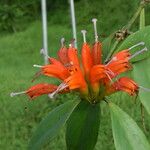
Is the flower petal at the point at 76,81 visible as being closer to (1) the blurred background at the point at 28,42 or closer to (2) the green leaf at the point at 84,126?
(2) the green leaf at the point at 84,126

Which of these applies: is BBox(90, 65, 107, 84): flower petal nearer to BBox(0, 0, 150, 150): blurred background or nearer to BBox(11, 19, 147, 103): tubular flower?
BBox(11, 19, 147, 103): tubular flower

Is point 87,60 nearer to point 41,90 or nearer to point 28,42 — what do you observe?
point 41,90

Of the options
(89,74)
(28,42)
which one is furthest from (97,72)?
(28,42)

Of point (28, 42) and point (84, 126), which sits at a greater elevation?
point (84, 126)

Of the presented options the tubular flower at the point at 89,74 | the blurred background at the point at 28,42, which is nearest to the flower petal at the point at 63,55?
the tubular flower at the point at 89,74

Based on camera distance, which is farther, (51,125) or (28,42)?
(28,42)

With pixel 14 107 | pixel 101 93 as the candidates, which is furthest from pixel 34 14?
pixel 101 93
